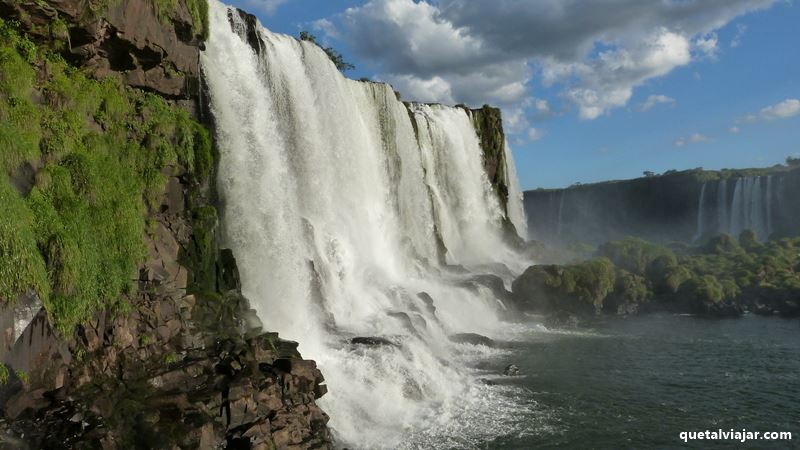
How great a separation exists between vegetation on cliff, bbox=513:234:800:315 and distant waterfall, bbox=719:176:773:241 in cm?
2031

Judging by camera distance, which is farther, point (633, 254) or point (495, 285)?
point (633, 254)

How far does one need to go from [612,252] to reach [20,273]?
34162 mm

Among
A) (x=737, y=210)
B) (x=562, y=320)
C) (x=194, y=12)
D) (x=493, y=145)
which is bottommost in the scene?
(x=562, y=320)

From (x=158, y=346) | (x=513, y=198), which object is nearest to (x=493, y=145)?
(x=513, y=198)

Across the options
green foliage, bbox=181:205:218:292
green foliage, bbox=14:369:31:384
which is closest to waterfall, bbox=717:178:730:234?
green foliage, bbox=181:205:218:292

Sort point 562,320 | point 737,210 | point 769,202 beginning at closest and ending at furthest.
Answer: point 562,320
point 769,202
point 737,210

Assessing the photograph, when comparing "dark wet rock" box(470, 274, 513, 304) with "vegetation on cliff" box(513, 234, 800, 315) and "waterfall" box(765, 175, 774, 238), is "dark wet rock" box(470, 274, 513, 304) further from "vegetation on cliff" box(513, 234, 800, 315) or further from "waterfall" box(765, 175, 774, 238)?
"waterfall" box(765, 175, 774, 238)

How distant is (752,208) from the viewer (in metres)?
54.4

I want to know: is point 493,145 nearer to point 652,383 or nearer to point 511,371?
point 511,371

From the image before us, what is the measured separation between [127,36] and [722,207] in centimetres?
5886

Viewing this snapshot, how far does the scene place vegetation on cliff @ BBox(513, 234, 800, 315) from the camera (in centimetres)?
2764

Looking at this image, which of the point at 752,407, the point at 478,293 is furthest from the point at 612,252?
the point at 752,407

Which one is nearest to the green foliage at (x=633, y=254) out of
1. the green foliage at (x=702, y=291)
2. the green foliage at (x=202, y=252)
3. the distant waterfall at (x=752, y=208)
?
the green foliage at (x=702, y=291)

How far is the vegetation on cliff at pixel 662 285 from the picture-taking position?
90.7 ft
